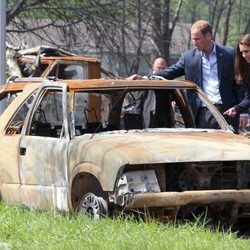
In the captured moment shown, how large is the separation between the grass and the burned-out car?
27 cm

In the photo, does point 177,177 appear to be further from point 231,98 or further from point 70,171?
point 231,98

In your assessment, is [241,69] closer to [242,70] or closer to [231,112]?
[242,70]

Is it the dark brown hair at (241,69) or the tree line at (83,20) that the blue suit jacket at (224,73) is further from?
the tree line at (83,20)

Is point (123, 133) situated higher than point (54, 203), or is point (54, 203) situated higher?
point (123, 133)

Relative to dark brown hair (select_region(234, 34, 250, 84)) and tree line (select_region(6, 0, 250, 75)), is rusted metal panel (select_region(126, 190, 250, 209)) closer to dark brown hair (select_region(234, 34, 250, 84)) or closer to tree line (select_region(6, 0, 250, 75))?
dark brown hair (select_region(234, 34, 250, 84))

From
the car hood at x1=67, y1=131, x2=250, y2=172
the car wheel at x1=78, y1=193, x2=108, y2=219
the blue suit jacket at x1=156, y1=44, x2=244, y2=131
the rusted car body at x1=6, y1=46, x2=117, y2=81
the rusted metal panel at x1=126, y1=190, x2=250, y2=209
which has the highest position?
the blue suit jacket at x1=156, y1=44, x2=244, y2=131

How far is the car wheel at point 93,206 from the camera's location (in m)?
8.25

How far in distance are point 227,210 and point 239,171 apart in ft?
1.12

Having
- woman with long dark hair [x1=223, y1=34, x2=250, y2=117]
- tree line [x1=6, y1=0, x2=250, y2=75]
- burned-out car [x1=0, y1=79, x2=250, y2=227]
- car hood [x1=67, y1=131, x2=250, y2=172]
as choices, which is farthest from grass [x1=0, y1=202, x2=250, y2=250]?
tree line [x1=6, y1=0, x2=250, y2=75]

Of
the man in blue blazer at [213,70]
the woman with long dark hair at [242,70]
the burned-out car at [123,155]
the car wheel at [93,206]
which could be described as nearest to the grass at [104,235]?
the car wheel at [93,206]

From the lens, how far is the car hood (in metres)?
8.07

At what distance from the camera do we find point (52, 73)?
17859mm

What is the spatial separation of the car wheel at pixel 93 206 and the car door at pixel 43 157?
337 mm

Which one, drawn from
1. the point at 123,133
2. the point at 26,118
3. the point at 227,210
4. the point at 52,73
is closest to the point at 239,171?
the point at 227,210
